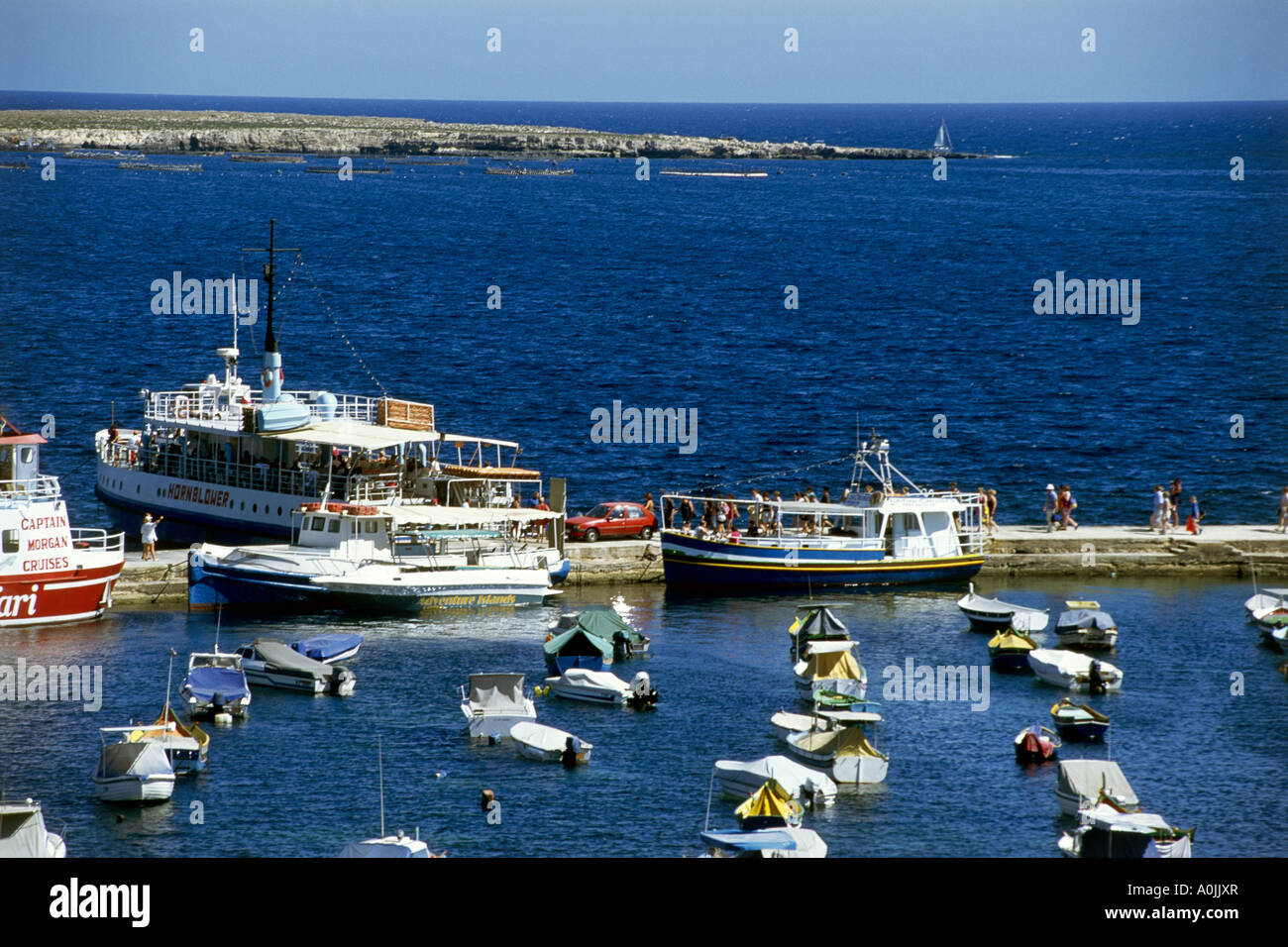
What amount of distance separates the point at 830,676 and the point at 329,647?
13.7 meters

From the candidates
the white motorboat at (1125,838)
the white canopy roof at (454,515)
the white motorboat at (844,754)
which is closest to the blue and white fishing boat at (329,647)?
the white canopy roof at (454,515)

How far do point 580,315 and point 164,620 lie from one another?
85.3 metres

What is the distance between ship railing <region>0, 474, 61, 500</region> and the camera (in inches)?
1961

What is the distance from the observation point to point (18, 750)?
37.8 metres

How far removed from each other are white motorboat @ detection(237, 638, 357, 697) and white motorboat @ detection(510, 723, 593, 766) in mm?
A: 6517

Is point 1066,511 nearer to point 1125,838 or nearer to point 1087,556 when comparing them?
point 1087,556

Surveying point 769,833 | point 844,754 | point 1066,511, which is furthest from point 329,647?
point 1066,511

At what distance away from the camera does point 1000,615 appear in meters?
50.7

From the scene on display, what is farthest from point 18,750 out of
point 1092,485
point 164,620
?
point 1092,485

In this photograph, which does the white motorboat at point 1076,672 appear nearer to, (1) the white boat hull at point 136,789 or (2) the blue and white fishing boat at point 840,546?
(2) the blue and white fishing boat at point 840,546

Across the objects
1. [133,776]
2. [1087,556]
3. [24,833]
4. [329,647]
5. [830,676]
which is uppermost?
[1087,556]

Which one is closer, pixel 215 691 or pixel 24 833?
pixel 24 833

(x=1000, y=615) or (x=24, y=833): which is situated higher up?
(x=1000, y=615)
